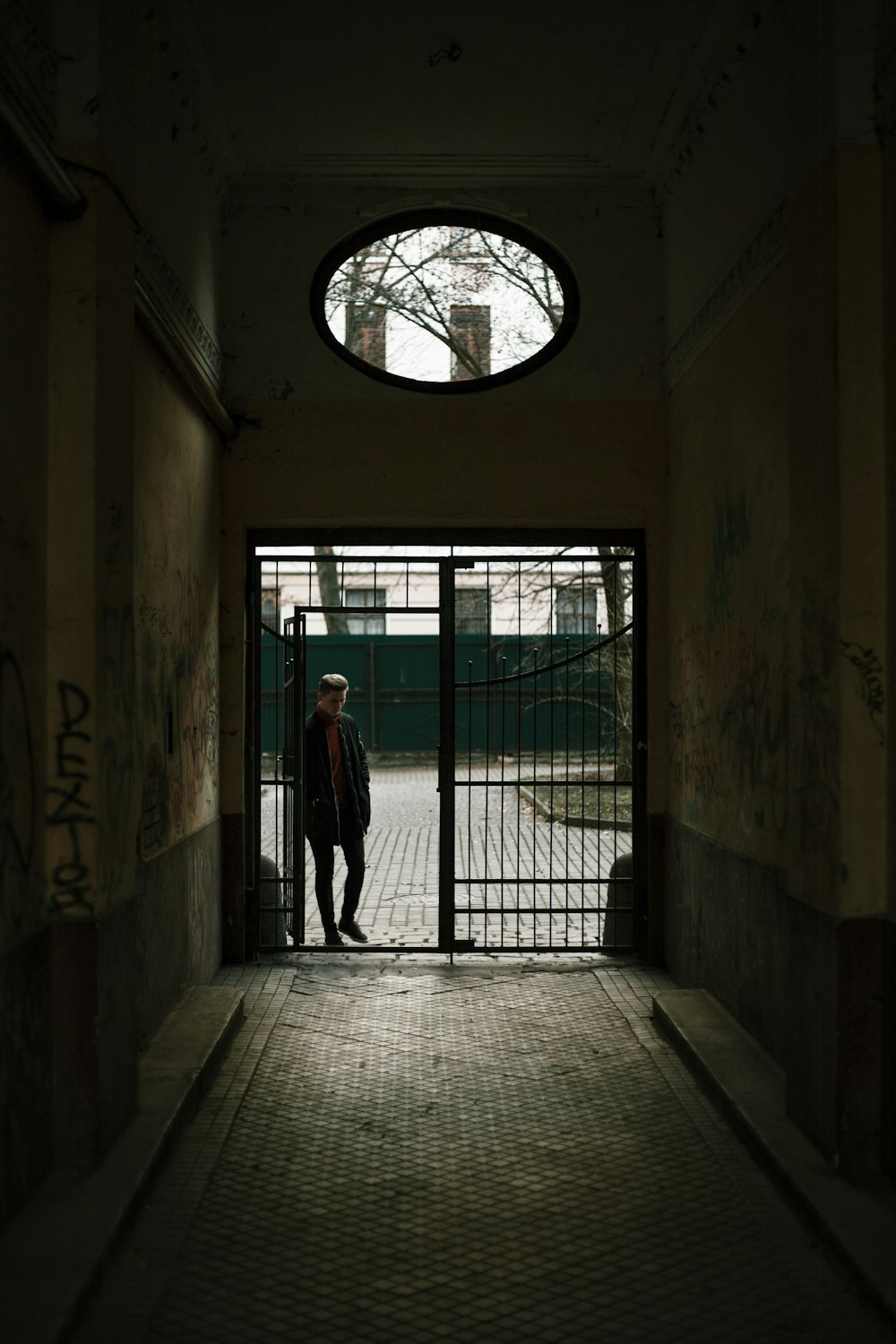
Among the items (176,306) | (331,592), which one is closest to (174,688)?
(176,306)

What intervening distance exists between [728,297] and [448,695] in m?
3.15

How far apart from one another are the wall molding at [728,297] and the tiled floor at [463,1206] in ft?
12.9

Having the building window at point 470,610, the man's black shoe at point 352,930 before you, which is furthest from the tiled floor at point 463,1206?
the building window at point 470,610

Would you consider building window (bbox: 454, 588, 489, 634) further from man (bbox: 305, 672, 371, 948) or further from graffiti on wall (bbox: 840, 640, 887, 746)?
graffiti on wall (bbox: 840, 640, 887, 746)

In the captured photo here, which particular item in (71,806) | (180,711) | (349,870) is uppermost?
(180,711)

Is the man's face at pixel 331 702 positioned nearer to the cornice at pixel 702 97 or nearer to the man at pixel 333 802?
the man at pixel 333 802

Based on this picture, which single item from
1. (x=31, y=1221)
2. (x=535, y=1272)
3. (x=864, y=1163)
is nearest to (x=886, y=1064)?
(x=864, y=1163)

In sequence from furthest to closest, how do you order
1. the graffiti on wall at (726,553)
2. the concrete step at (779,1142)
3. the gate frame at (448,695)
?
the gate frame at (448,695)
the graffiti on wall at (726,553)
the concrete step at (779,1142)

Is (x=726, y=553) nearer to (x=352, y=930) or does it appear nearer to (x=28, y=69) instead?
(x=352, y=930)

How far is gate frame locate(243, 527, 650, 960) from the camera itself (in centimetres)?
797

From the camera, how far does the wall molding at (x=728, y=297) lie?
18.1ft

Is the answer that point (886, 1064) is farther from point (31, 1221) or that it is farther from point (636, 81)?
point (636, 81)

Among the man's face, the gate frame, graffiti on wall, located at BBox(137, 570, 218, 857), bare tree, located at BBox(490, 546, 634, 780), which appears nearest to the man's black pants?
the gate frame

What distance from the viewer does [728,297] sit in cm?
636
